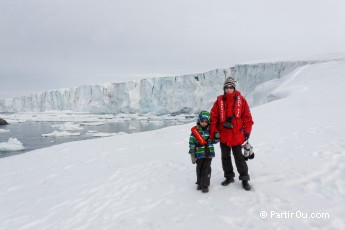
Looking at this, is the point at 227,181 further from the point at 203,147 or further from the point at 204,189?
the point at 203,147

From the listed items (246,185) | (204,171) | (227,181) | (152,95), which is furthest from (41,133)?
(246,185)

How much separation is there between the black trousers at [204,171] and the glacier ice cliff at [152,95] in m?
28.5

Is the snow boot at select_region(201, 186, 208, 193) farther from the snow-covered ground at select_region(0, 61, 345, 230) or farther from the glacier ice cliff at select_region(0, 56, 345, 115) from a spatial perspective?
the glacier ice cliff at select_region(0, 56, 345, 115)

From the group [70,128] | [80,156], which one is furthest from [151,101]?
[80,156]

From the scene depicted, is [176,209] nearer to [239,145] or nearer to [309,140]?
[239,145]

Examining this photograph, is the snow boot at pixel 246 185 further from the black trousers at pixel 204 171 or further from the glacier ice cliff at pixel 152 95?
the glacier ice cliff at pixel 152 95

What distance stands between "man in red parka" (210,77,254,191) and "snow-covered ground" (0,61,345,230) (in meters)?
0.37

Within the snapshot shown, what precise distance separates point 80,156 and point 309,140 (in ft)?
18.9

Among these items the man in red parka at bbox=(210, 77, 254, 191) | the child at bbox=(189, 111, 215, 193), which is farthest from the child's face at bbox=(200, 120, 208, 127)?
the man in red parka at bbox=(210, 77, 254, 191)

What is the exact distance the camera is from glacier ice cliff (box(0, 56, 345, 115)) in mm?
34281

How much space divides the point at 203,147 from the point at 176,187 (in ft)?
2.91

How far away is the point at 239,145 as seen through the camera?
3.70 metres

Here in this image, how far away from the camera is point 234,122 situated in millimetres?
3660

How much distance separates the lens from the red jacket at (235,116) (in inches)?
144
